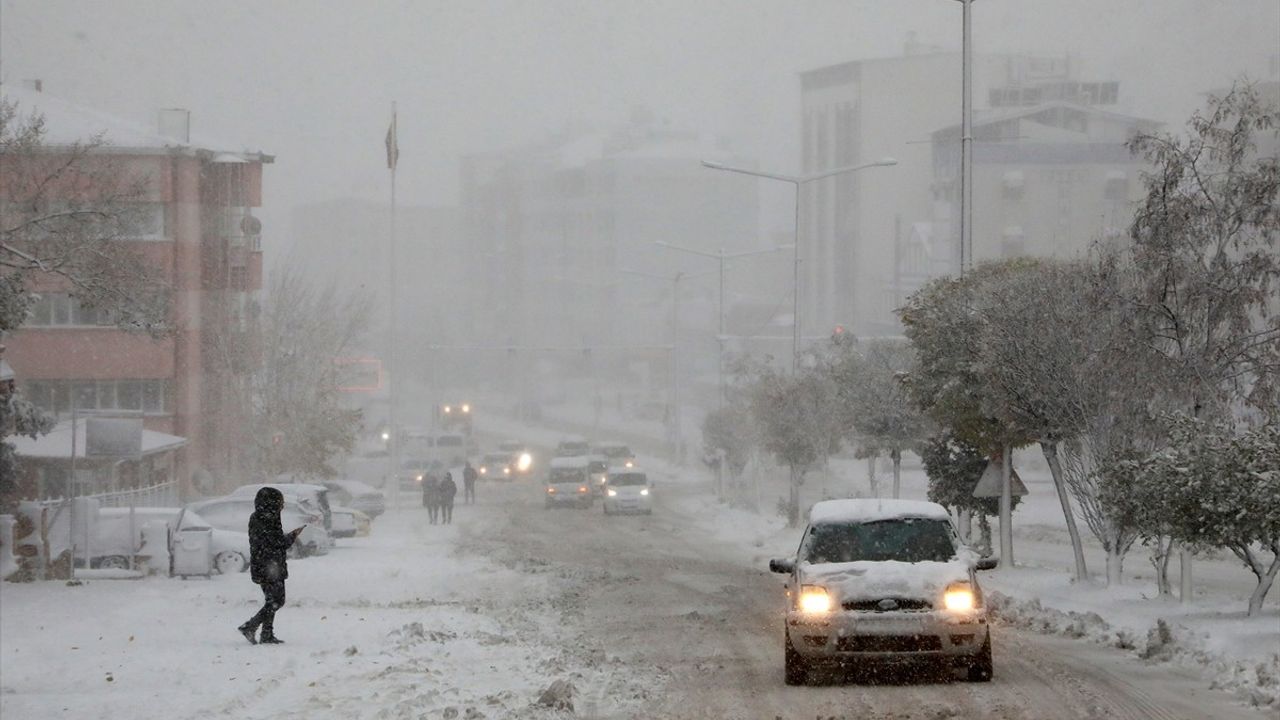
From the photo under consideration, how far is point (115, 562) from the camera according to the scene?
28.1 metres

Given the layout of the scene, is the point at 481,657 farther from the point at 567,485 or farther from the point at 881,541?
the point at 567,485

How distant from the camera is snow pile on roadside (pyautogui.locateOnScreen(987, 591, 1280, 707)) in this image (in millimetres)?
12953

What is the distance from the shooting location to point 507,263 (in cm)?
18262

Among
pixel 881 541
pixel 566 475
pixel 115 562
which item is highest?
pixel 881 541

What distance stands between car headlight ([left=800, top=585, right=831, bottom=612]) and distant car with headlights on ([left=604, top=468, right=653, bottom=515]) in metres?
38.2

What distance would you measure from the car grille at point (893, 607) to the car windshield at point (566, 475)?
42.5 meters

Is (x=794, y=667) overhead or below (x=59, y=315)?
below

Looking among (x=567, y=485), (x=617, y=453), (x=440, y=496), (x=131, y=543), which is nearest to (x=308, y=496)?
(x=131, y=543)

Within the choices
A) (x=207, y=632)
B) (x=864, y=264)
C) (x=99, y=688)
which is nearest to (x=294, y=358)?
(x=207, y=632)

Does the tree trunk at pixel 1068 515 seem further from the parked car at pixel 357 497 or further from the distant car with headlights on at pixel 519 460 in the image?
the distant car with headlights on at pixel 519 460

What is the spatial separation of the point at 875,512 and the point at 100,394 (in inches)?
1817

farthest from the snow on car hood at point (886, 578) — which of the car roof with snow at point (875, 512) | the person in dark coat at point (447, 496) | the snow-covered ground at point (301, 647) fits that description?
the person in dark coat at point (447, 496)

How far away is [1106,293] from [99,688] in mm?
12699

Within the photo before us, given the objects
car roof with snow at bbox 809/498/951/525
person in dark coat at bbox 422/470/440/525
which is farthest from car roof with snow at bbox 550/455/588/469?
car roof with snow at bbox 809/498/951/525
